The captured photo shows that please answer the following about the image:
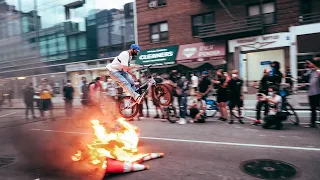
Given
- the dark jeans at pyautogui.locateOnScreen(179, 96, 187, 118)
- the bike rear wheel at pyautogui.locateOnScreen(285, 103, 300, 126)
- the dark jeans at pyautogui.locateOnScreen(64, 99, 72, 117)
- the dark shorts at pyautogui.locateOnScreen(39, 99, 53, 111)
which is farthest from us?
the dark jeans at pyautogui.locateOnScreen(64, 99, 72, 117)

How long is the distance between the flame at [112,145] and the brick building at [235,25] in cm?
1404

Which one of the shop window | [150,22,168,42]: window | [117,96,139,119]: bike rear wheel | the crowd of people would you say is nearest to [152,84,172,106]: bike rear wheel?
the crowd of people

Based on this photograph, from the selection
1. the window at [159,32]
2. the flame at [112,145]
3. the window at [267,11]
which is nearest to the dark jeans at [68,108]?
the flame at [112,145]

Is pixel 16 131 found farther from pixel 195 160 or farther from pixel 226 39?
pixel 226 39

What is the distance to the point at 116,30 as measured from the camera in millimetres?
24234

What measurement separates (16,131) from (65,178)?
5352mm

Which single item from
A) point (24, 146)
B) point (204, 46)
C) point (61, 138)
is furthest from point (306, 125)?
point (204, 46)

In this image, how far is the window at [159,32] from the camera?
21.1 metres

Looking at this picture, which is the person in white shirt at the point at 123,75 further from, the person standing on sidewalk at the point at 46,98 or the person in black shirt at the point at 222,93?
the person standing on sidewalk at the point at 46,98

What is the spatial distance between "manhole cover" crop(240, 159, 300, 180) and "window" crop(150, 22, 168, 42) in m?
17.2

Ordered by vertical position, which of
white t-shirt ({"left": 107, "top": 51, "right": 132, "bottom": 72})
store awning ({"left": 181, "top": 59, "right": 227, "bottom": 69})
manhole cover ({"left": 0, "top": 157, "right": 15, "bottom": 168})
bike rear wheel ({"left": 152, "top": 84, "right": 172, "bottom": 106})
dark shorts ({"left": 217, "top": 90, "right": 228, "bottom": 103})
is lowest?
manhole cover ({"left": 0, "top": 157, "right": 15, "bottom": 168})

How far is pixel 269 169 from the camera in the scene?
4.67m

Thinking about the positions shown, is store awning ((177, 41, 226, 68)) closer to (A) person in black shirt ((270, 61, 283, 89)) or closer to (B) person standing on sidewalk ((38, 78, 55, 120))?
(A) person in black shirt ((270, 61, 283, 89))

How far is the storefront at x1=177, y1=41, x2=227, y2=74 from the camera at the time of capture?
18.2 metres
